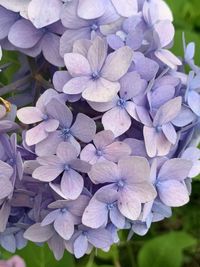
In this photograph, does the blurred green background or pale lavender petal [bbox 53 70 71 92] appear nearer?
pale lavender petal [bbox 53 70 71 92]

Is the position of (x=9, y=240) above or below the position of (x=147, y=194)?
below

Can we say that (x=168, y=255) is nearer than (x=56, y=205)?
No

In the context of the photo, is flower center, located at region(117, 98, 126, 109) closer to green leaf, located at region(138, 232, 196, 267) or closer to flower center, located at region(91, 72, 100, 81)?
flower center, located at region(91, 72, 100, 81)

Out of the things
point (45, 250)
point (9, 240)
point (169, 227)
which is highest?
point (9, 240)

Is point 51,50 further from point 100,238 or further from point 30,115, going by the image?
point 100,238

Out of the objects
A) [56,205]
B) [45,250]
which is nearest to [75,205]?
[56,205]

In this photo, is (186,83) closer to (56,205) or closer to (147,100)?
(147,100)

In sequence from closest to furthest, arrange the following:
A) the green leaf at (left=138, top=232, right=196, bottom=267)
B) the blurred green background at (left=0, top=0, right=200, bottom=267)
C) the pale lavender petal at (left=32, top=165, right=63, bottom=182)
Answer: the pale lavender petal at (left=32, top=165, right=63, bottom=182) < the blurred green background at (left=0, top=0, right=200, bottom=267) < the green leaf at (left=138, top=232, right=196, bottom=267)

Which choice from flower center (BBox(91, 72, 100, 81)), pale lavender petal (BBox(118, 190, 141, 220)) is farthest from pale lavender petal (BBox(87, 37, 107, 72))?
pale lavender petal (BBox(118, 190, 141, 220))

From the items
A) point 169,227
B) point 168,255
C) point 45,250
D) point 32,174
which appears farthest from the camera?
point 169,227
